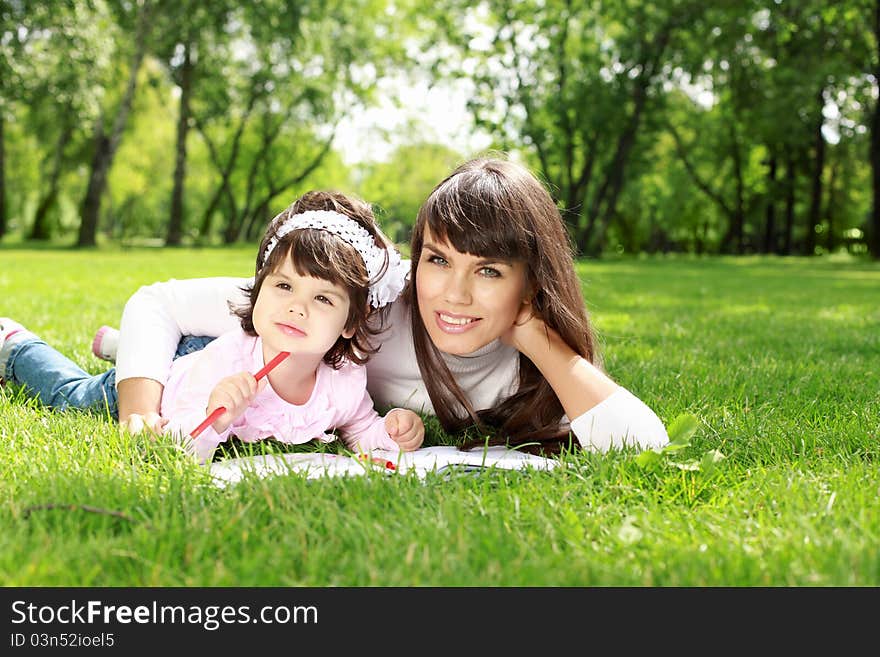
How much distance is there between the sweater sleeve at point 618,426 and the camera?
2748 millimetres

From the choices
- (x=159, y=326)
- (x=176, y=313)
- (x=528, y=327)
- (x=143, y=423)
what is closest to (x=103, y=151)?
(x=176, y=313)

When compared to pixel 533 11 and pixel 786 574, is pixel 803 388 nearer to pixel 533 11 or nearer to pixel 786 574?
pixel 786 574

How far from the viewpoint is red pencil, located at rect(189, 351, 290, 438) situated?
8.69ft

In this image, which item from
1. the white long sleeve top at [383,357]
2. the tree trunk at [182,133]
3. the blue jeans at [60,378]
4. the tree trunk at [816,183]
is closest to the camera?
the white long sleeve top at [383,357]

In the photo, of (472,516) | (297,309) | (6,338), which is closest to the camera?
(472,516)

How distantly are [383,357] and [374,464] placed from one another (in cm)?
86

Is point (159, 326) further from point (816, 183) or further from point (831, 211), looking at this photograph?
point (831, 211)

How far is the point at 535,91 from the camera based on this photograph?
26.1m

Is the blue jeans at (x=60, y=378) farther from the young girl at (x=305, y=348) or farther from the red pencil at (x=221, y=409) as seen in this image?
the red pencil at (x=221, y=409)

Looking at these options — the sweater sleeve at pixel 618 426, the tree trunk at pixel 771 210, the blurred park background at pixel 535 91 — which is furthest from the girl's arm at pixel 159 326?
the tree trunk at pixel 771 210

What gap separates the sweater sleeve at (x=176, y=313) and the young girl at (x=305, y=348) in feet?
0.44

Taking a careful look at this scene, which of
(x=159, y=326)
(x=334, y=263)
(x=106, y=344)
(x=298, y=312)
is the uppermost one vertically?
(x=334, y=263)

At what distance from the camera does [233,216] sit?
3869 cm

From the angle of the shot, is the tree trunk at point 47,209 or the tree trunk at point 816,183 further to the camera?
the tree trunk at point 47,209
